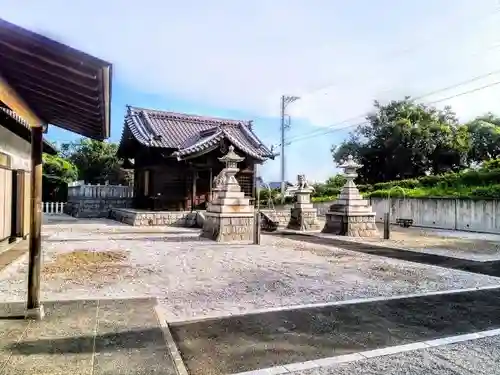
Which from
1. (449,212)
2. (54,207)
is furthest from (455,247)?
(54,207)

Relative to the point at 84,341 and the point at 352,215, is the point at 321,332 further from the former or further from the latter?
the point at 352,215

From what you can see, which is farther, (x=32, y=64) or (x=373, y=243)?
(x=373, y=243)

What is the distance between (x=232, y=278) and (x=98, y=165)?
2653 centimetres

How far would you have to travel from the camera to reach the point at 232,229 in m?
12.4

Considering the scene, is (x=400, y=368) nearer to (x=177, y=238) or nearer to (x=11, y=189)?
(x=11, y=189)

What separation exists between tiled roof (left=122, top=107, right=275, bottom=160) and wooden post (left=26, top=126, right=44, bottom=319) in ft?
43.9

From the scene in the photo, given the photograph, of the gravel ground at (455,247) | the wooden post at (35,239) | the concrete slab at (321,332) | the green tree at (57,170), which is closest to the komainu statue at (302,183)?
the gravel ground at (455,247)

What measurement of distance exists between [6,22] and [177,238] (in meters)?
10.5

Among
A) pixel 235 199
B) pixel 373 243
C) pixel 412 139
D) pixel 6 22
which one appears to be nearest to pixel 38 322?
pixel 6 22

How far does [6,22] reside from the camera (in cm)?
293

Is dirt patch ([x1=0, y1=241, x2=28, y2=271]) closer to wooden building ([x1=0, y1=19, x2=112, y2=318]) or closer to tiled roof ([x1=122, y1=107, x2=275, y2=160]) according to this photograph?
wooden building ([x1=0, y1=19, x2=112, y2=318])

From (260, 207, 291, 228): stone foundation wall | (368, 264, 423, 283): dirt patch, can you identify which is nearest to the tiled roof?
(260, 207, 291, 228): stone foundation wall

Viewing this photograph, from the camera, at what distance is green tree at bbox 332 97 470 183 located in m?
25.7

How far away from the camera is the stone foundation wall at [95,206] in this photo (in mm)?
21719
